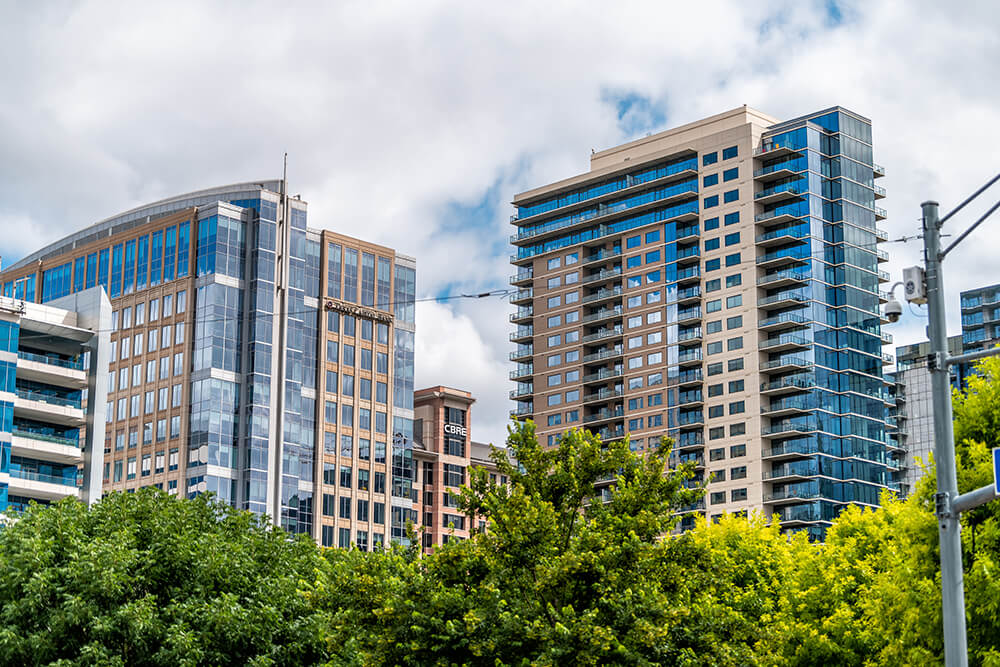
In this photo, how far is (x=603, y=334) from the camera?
498 ft

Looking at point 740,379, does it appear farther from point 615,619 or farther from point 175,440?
point 615,619

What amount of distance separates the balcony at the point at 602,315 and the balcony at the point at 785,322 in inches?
737

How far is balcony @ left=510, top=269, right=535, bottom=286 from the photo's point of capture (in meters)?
163

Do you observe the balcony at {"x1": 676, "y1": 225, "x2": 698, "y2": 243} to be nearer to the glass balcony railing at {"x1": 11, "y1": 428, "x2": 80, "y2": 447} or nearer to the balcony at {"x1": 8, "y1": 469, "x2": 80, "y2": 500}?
the glass balcony railing at {"x1": 11, "y1": 428, "x2": 80, "y2": 447}

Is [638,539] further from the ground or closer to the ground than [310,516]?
closer to the ground

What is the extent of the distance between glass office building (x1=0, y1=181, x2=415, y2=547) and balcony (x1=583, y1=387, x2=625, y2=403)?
828 inches

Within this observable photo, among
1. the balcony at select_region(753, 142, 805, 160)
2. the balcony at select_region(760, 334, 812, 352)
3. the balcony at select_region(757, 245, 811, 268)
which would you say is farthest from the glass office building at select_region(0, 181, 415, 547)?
the balcony at select_region(753, 142, 805, 160)

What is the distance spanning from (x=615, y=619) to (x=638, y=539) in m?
2.17

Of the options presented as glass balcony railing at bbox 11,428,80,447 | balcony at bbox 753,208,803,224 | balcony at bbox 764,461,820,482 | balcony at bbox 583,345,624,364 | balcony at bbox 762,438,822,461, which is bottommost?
glass balcony railing at bbox 11,428,80,447

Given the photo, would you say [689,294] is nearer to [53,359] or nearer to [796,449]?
[796,449]

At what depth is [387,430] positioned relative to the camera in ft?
483

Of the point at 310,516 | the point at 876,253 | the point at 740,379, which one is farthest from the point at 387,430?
the point at 876,253

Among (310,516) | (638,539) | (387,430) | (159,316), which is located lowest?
(638,539)

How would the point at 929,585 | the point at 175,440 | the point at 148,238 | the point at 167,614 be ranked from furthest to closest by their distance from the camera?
the point at 148,238, the point at 175,440, the point at 167,614, the point at 929,585
